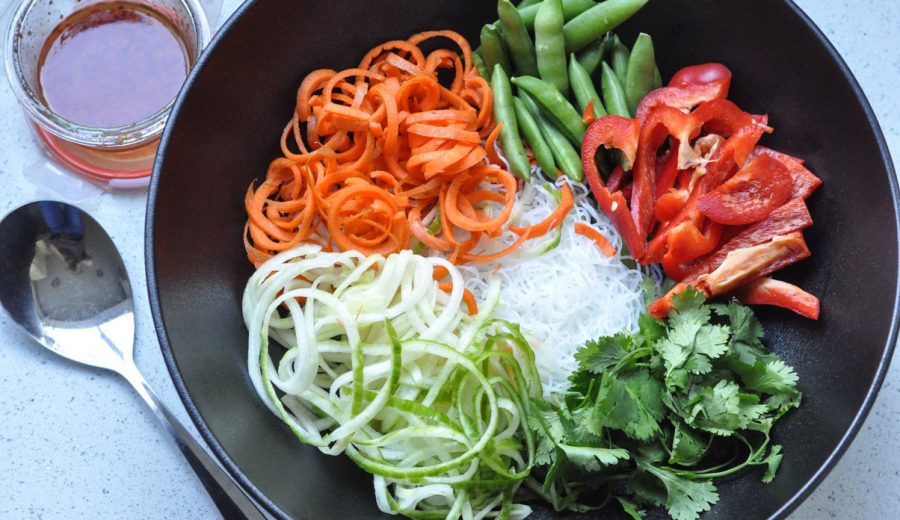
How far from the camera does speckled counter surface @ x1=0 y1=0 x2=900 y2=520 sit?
2.20m

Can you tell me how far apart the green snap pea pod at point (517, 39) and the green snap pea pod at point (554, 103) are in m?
0.06

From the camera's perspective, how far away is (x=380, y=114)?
204 cm

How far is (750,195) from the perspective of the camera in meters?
1.97

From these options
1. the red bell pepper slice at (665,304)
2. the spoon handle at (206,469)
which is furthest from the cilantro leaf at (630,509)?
the spoon handle at (206,469)

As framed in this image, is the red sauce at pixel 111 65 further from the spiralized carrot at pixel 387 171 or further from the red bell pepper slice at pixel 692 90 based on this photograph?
the red bell pepper slice at pixel 692 90

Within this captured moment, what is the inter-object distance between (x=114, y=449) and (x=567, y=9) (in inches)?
64.9

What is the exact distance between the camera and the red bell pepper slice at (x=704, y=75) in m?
2.09

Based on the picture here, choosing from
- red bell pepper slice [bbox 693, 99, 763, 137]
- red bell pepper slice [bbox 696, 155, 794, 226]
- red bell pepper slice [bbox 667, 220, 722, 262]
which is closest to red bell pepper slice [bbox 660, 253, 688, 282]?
red bell pepper slice [bbox 667, 220, 722, 262]

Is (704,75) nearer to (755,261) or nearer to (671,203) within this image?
(671,203)

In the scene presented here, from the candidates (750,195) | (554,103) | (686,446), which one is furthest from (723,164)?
(686,446)

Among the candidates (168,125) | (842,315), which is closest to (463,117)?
(168,125)

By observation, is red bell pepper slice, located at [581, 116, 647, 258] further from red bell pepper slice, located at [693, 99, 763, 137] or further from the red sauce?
the red sauce

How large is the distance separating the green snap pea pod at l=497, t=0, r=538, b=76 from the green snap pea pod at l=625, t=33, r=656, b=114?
25cm

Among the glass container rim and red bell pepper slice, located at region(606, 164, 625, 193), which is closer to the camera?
red bell pepper slice, located at region(606, 164, 625, 193)
